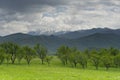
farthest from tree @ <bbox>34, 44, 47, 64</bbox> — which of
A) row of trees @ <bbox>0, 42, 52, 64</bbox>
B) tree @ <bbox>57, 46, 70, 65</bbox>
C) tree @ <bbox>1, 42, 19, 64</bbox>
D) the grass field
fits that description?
the grass field

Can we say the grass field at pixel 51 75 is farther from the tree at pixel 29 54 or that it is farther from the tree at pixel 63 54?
the tree at pixel 29 54

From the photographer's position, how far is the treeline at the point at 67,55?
14362 centimetres

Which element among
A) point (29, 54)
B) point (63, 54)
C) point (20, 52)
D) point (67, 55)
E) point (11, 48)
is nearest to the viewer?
point (67, 55)

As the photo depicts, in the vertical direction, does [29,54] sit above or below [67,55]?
above

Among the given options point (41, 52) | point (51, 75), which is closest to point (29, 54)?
point (41, 52)

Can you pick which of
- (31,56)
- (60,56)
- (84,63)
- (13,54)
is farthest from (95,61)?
(13,54)

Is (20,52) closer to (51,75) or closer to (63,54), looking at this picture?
(63,54)

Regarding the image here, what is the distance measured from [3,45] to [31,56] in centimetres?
2009

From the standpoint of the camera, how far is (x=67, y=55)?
159500 millimetres

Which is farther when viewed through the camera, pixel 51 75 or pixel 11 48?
pixel 11 48

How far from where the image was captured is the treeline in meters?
144

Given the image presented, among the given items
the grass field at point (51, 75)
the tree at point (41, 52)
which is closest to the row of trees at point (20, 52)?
the tree at point (41, 52)

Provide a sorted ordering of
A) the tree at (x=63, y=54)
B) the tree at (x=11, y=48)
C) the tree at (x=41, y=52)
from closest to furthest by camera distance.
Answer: the tree at (x=63, y=54), the tree at (x=11, y=48), the tree at (x=41, y=52)

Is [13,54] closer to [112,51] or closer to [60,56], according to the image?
[60,56]
